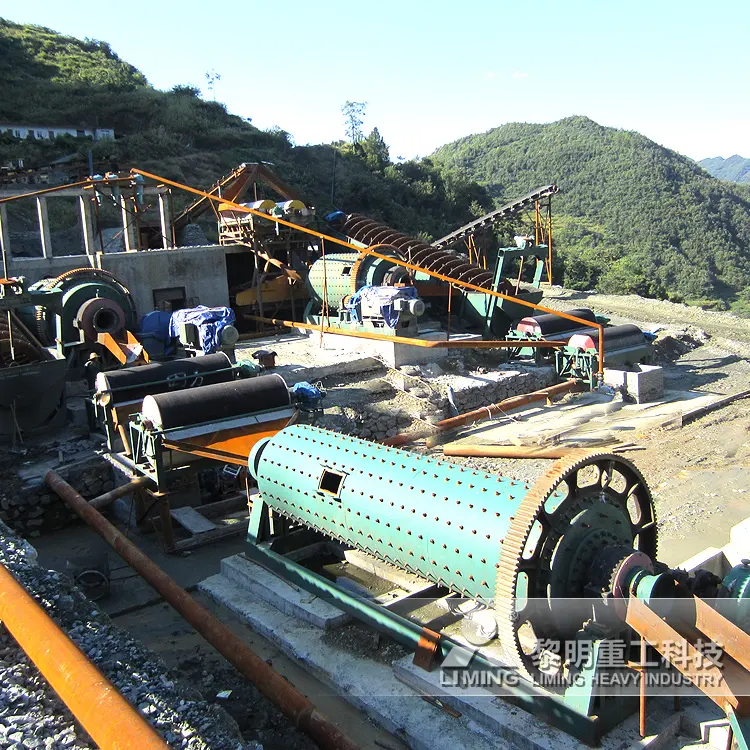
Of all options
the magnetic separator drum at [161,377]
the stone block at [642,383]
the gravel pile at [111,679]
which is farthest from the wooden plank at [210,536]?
the stone block at [642,383]

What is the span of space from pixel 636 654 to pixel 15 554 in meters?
4.32

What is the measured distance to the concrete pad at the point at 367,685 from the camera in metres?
4.60

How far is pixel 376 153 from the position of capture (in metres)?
40.4

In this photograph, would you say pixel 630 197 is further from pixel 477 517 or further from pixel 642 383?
pixel 477 517

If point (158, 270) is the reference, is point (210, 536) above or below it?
below

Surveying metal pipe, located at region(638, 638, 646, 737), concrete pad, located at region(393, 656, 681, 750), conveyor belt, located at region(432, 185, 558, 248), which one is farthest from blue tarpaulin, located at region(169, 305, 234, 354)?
conveyor belt, located at region(432, 185, 558, 248)

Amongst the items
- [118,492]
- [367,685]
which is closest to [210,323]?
[118,492]

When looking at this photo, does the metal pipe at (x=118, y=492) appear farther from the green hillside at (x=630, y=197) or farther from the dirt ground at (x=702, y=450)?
the green hillside at (x=630, y=197)

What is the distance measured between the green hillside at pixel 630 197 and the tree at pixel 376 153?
19.3 ft

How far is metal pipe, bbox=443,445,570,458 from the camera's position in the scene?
1057cm

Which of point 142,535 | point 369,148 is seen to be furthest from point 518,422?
point 369,148

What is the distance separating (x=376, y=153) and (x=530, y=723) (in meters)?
38.7

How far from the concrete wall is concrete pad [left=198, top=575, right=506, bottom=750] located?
1034 cm

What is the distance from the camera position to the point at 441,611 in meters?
5.89
